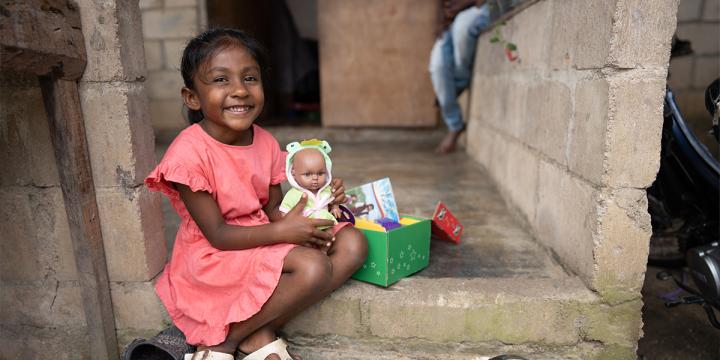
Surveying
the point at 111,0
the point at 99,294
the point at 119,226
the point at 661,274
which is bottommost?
the point at 661,274

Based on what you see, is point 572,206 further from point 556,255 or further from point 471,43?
point 471,43

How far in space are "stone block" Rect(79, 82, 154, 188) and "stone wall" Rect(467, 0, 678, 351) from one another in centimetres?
171

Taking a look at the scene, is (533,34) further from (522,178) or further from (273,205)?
(273,205)

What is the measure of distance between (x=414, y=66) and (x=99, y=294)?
425 centimetres

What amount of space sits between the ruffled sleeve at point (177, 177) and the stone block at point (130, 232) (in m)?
0.22

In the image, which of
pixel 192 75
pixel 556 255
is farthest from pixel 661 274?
pixel 192 75

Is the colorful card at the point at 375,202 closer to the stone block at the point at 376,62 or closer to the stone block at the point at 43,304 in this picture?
the stone block at the point at 43,304

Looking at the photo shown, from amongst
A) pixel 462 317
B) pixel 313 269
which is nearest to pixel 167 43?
pixel 313 269

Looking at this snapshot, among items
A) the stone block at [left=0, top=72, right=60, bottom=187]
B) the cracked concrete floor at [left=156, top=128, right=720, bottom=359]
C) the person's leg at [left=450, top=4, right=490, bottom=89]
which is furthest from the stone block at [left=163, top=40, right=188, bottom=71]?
the stone block at [left=0, top=72, right=60, bottom=187]

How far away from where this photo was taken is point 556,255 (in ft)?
6.88

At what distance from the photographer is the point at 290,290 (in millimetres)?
1667

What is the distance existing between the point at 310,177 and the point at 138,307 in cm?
92

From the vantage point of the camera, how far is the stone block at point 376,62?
17.2 ft

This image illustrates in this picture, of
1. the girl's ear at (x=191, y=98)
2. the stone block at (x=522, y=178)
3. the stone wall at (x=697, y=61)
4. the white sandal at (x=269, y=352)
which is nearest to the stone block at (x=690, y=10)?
the stone wall at (x=697, y=61)
